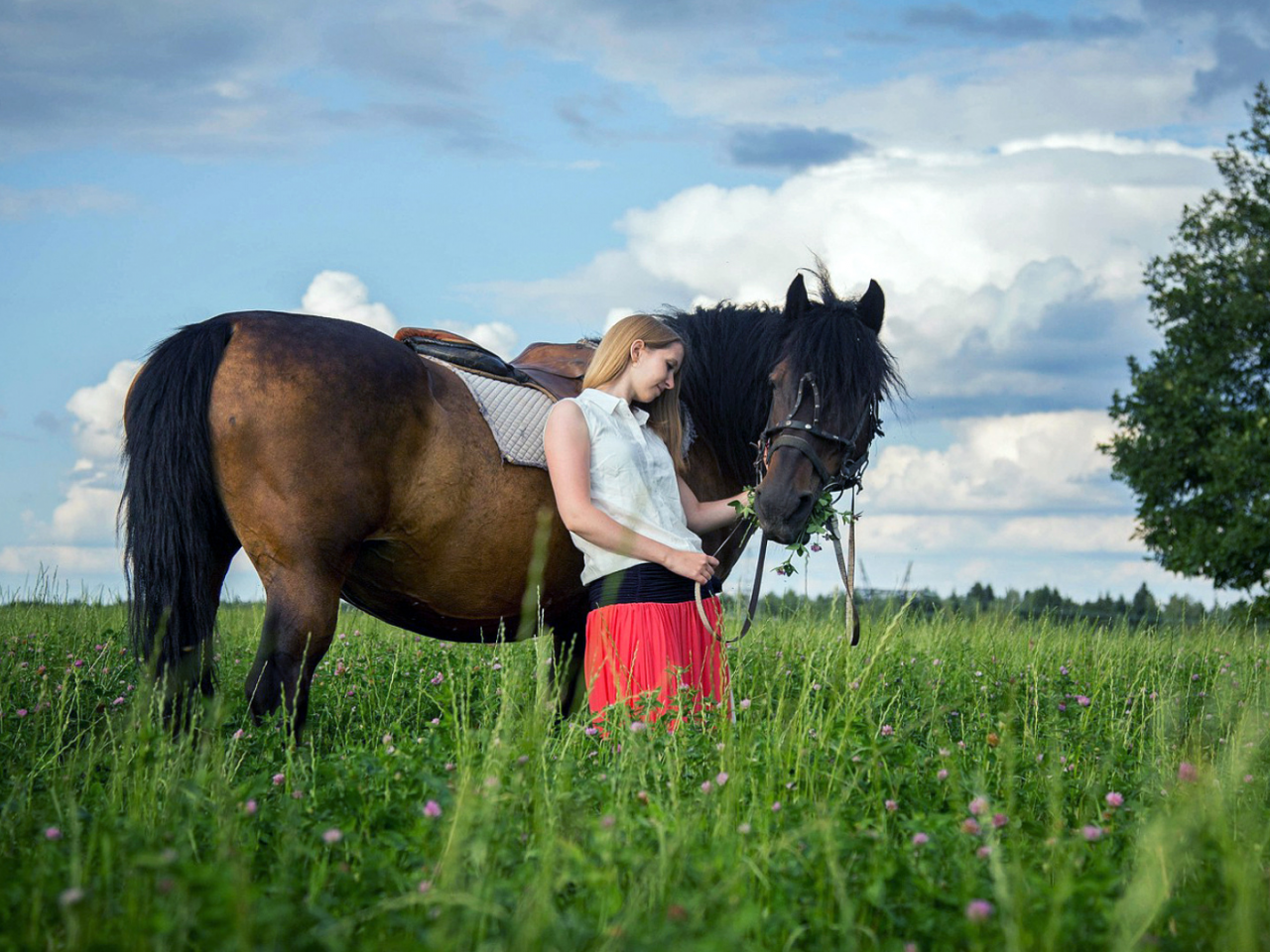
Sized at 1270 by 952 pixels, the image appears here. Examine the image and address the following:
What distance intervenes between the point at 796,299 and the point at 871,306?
43 centimetres

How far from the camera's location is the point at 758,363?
570 cm

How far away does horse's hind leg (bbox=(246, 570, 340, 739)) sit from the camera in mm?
4688

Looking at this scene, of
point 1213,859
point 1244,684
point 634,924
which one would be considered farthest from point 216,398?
point 1244,684

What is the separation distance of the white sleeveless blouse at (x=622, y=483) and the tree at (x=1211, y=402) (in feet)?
68.1

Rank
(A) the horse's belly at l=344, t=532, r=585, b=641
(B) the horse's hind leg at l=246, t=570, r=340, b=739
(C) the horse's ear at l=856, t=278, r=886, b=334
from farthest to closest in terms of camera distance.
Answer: (C) the horse's ear at l=856, t=278, r=886, b=334
(A) the horse's belly at l=344, t=532, r=585, b=641
(B) the horse's hind leg at l=246, t=570, r=340, b=739

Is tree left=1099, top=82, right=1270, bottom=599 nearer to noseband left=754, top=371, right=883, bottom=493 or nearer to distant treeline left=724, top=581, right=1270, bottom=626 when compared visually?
distant treeline left=724, top=581, right=1270, bottom=626

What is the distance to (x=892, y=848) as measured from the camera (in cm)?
306

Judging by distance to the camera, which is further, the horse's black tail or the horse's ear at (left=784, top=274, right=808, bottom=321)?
the horse's ear at (left=784, top=274, right=808, bottom=321)

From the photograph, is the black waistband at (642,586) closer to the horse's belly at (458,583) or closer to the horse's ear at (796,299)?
the horse's belly at (458,583)

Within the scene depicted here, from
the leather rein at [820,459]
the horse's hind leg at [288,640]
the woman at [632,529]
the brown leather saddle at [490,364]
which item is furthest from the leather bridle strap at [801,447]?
the horse's hind leg at [288,640]

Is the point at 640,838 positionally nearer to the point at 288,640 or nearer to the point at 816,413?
the point at 288,640

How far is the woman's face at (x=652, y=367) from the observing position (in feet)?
16.0

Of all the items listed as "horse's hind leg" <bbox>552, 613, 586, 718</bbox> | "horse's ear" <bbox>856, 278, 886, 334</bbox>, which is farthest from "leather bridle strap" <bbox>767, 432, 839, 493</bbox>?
"horse's hind leg" <bbox>552, 613, 586, 718</bbox>

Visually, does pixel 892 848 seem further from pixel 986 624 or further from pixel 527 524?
pixel 986 624
